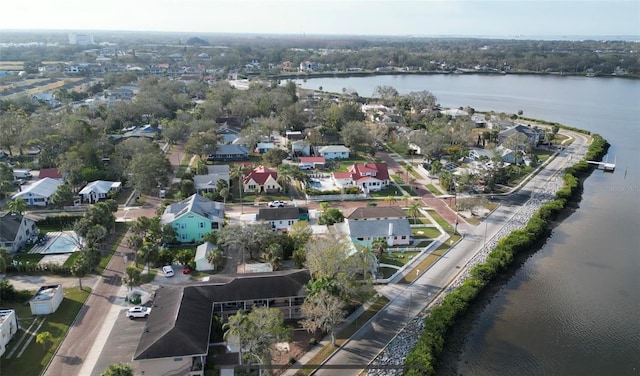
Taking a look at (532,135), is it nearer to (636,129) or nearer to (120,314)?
(636,129)

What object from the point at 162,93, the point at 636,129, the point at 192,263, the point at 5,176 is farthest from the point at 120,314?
the point at 636,129

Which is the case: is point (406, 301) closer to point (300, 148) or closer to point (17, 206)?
point (17, 206)

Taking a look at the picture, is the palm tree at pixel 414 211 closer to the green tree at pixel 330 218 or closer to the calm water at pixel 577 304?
the green tree at pixel 330 218

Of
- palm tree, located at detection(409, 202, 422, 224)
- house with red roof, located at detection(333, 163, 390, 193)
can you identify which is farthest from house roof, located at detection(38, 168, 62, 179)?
palm tree, located at detection(409, 202, 422, 224)

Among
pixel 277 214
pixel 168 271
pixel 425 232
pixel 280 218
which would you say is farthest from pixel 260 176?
pixel 168 271

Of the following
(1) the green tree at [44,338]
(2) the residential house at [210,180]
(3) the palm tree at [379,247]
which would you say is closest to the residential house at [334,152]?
(2) the residential house at [210,180]
